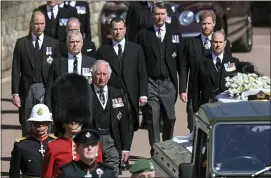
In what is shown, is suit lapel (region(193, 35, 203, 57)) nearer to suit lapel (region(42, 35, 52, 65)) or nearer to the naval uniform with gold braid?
suit lapel (region(42, 35, 52, 65))

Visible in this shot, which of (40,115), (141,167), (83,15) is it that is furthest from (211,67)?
(141,167)

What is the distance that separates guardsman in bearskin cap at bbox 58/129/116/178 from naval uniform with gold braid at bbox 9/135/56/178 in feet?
6.62

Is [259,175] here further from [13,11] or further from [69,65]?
[13,11]

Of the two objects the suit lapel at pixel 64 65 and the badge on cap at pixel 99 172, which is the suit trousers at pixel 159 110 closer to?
the suit lapel at pixel 64 65

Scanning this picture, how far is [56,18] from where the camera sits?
17.2 m

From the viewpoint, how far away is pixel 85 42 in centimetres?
1491

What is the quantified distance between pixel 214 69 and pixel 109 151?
2.15m

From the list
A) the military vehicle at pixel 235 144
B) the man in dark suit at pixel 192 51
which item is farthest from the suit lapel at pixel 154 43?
the military vehicle at pixel 235 144

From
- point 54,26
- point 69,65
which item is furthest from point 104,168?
point 54,26

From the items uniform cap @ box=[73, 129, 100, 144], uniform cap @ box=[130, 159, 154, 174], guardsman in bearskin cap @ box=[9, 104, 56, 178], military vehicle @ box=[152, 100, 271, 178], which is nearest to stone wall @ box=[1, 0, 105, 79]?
guardsman in bearskin cap @ box=[9, 104, 56, 178]

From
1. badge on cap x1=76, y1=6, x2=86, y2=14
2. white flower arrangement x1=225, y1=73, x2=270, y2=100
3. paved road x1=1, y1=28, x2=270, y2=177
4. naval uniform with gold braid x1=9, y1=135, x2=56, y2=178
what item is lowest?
paved road x1=1, y1=28, x2=270, y2=177

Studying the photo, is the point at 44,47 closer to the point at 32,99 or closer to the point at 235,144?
the point at 32,99

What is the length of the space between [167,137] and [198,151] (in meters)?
5.34

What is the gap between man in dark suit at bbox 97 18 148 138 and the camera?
1427 centimetres
